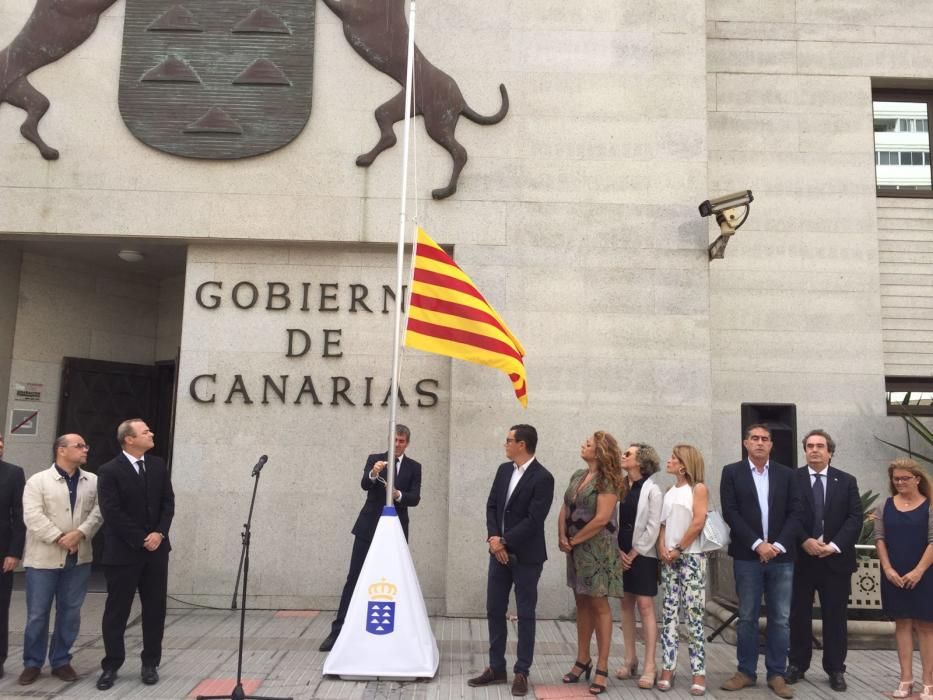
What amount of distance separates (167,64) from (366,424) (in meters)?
4.82

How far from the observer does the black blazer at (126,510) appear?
237 inches

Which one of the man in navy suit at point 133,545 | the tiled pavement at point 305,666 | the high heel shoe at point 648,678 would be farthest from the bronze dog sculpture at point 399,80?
the high heel shoe at point 648,678

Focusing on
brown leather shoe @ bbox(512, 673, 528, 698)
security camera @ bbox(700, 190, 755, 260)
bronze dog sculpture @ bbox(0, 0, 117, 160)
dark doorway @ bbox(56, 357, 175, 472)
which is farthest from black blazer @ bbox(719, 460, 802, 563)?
bronze dog sculpture @ bbox(0, 0, 117, 160)

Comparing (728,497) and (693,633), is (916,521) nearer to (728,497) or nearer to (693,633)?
(728,497)

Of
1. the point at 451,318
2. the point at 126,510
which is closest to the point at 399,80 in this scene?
the point at 451,318

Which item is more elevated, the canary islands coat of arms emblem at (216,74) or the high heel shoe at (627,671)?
the canary islands coat of arms emblem at (216,74)

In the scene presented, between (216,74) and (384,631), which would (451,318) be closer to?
(384,631)

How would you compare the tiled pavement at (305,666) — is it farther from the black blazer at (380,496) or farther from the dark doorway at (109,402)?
the dark doorway at (109,402)

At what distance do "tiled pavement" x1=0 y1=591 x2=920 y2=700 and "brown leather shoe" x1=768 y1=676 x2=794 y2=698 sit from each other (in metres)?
0.06

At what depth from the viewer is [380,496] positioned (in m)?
7.24

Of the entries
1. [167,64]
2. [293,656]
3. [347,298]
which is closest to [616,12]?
[347,298]

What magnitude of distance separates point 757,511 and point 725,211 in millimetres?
3901

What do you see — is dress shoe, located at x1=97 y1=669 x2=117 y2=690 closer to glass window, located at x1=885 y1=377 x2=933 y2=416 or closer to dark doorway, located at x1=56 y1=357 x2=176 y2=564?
dark doorway, located at x1=56 y1=357 x2=176 y2=564

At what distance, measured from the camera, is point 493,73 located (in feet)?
31.2
